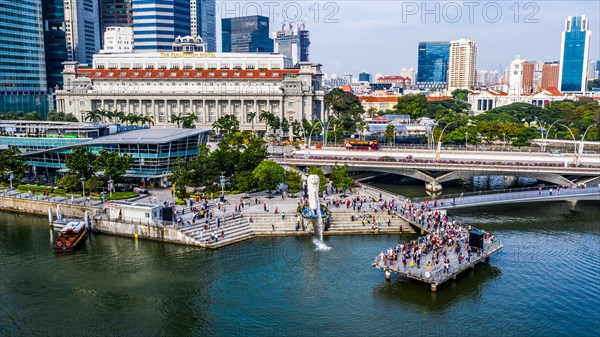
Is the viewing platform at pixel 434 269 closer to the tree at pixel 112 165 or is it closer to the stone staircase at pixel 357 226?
the stone staircase at pixel 357 226

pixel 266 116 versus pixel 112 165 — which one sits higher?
pixel 266 116

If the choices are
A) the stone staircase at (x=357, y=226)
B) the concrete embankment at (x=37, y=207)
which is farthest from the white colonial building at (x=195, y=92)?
the stone staircase at (x=357, y=226)

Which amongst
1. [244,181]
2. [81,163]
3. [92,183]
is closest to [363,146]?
[244,181]

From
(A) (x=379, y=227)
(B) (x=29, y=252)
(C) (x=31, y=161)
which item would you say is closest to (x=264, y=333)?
(A) (x=379, y=227)

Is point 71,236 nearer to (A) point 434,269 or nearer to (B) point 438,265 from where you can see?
(A) point 434,269

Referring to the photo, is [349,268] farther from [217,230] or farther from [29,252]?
[29,252]
